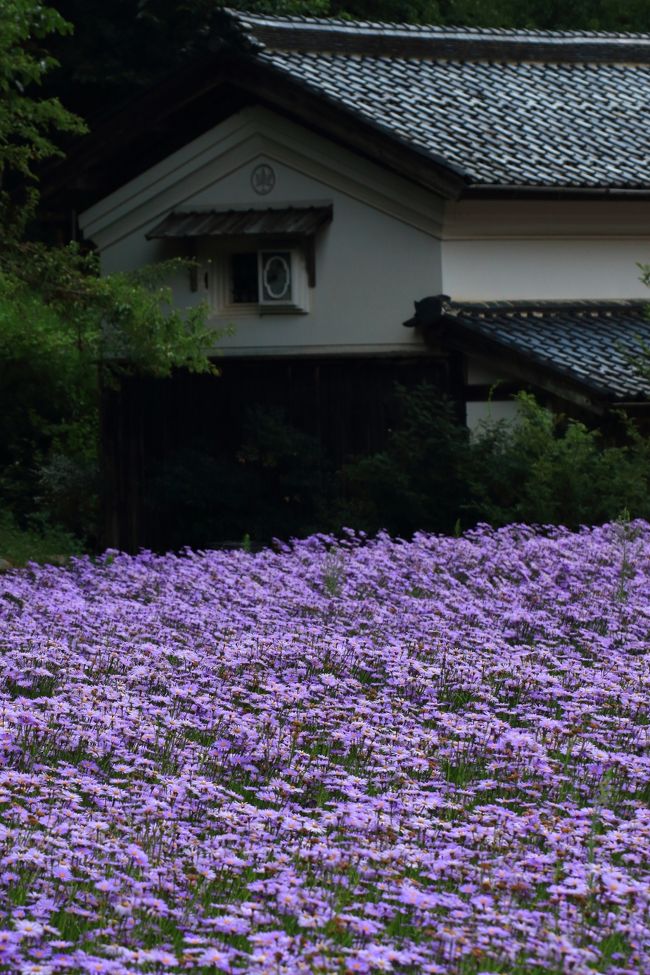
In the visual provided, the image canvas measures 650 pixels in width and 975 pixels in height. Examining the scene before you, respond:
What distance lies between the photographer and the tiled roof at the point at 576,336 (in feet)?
59.8

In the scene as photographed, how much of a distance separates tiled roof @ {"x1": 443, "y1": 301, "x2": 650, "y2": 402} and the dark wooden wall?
2.57ft

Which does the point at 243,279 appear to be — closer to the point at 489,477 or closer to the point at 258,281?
the point at 258,281

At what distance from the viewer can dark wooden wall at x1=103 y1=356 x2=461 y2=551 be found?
19219 mm

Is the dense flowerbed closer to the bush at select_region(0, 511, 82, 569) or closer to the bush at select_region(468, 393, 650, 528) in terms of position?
the bush at select_region(468, 393, 650, 528)

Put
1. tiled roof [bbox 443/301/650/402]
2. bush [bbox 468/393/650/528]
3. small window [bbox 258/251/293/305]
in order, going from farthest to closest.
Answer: small window [bbox 258/251/293/305] < tiled roof [bbox 443/301/650/402] < bush [bbox 468/393/650/528]

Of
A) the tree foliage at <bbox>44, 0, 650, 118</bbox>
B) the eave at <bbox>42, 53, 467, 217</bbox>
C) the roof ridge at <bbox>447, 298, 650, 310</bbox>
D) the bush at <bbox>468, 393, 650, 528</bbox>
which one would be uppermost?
the tree foliage at <bbox>44, 0, 650, 118</bbox>

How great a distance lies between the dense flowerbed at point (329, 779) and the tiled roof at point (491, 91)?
39.3 ft

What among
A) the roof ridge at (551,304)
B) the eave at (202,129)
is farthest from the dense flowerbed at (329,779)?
the eave at (202,129)

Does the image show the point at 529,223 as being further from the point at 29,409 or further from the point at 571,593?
the point at 571,593

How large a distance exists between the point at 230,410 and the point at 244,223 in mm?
4047

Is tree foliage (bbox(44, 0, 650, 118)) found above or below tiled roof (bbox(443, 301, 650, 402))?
above

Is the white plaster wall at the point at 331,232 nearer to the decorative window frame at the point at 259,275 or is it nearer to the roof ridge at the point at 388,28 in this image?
the decorative window frame at the point at 259,275

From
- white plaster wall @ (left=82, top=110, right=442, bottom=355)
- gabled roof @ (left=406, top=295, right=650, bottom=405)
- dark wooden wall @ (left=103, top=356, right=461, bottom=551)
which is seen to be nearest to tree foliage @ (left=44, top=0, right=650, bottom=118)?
white plaster wall @ (left=82, top=110, right=442, bottom=355)

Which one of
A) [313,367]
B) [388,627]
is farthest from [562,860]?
[313,367]
